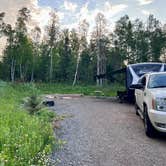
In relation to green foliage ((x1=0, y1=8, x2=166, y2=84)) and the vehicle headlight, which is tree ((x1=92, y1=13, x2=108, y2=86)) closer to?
green foliage ((x1=0, y1=8, x2=166, y2=84))

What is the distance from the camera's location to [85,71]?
58.6 metres

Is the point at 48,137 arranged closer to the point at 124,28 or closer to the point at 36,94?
the point at 36,94

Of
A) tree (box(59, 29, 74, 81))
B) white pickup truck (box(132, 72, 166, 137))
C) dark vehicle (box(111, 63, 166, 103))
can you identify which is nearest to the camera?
white pickup truck (box(132, 72, 166, 137))

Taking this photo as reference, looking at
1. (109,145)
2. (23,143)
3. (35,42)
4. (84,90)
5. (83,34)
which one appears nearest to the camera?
(23,143)

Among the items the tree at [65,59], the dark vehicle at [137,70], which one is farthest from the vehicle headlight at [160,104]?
the tree at [65,59]

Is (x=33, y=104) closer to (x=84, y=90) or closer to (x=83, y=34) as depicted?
(x=84, y=90)

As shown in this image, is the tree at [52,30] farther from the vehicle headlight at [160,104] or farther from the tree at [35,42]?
the vehicle headlight at [160,104]

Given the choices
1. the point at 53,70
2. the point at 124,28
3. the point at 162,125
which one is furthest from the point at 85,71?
the point at 162,125

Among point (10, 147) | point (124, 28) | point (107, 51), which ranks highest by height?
point (124, 28)

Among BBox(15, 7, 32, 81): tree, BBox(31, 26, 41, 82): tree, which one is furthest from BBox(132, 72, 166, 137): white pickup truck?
BBox(31, 26, 41, 82): tree

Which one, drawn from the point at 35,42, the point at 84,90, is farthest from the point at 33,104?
the point at 35,42

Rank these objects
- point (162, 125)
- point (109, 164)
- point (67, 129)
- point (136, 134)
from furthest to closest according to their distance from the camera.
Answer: point (67, 129) → point (136, 134) → point (162, 125) → point (109, 164)

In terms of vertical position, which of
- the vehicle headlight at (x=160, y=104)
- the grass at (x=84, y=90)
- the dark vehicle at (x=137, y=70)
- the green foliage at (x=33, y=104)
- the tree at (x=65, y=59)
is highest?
the tree at (x=65, y=59)

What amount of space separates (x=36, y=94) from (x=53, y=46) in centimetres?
4515
